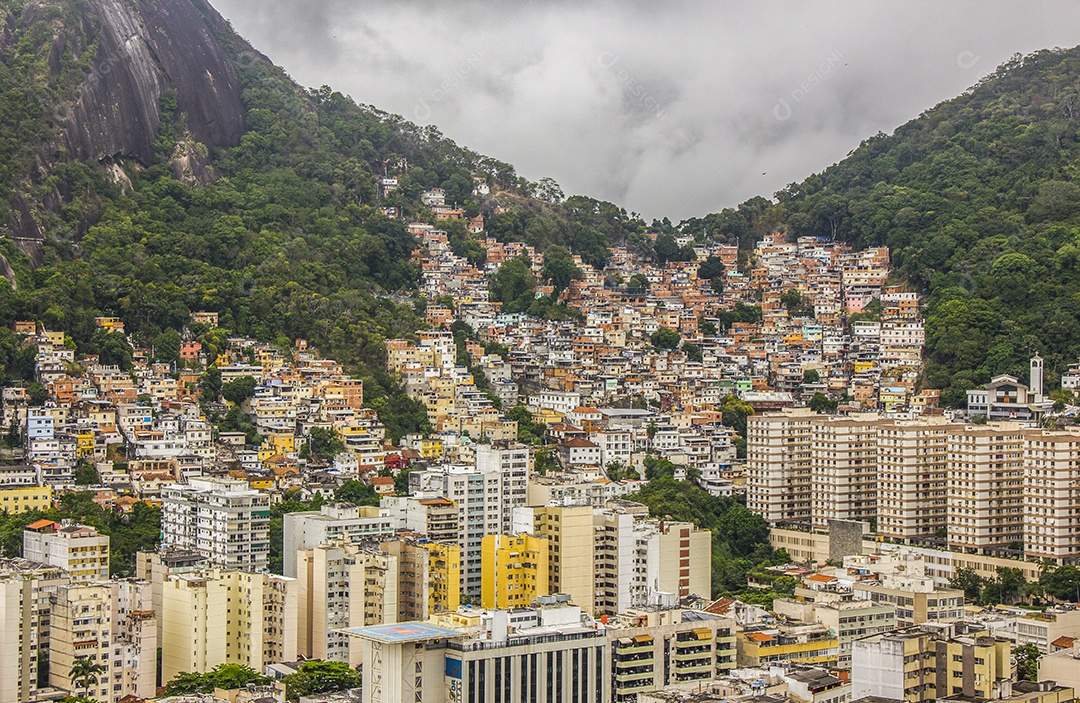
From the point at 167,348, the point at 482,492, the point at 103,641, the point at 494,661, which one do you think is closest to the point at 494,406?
the point at 167,348

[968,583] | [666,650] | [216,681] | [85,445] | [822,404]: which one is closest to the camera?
[666,650]

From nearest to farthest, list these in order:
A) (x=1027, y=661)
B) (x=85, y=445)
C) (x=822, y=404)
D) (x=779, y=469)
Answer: (x=1027, y=661) → (x=85, y=445) → (x=779, y=469) → (x=822, y=404)

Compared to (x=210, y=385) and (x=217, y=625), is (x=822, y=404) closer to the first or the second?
(x=210, y=385)

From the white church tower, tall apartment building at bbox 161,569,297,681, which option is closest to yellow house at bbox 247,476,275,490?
tall apartment building at bbox 161,569,297,681

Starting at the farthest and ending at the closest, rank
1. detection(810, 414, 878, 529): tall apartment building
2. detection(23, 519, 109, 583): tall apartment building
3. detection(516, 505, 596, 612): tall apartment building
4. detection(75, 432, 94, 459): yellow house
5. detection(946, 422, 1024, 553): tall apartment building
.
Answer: detection(810, 414, 878, 529): tall apartment building
detection(75, 432, 94, 459): yellow house
detection(946, 422, 1024, 553): tall apartment building
detection(516, 505, 596, 612): tall apartment building
detection(23, 519, 109, 583): tall apartment building

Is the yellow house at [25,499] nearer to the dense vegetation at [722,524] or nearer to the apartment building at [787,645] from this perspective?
the dense vegetation at [722,524]

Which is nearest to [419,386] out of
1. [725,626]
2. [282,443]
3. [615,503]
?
[282,443]

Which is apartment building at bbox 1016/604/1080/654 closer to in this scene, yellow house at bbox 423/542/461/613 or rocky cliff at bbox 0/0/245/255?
yellow house at bbox 423/542/461/613

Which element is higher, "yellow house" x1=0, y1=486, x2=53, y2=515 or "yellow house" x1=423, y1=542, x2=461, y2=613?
"yellow house" x1=0, y1=486, x2=53, y2=515
